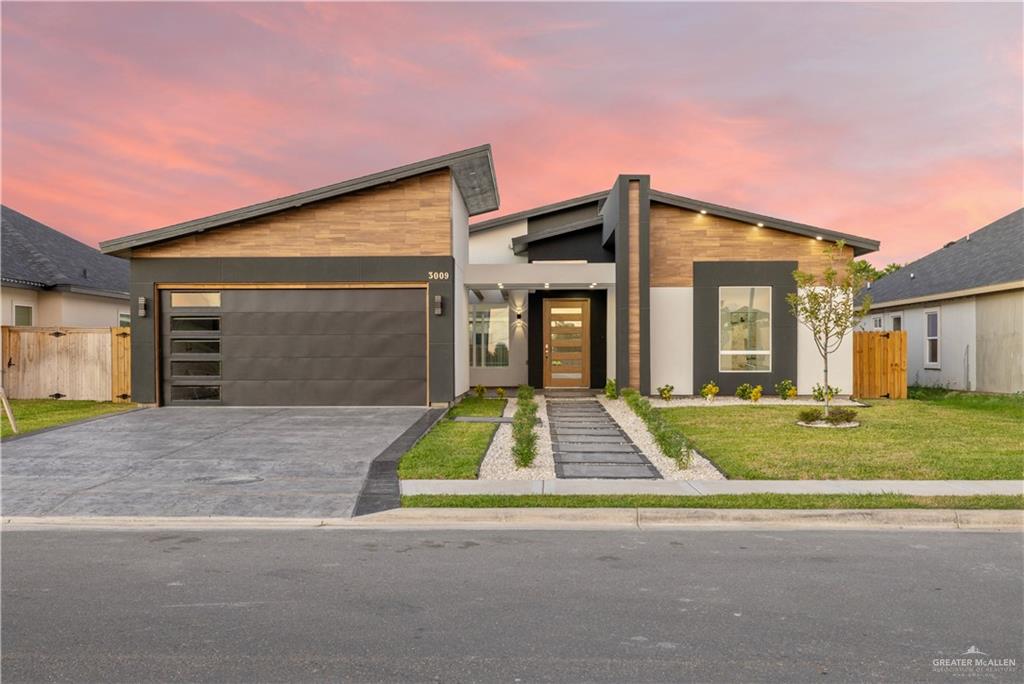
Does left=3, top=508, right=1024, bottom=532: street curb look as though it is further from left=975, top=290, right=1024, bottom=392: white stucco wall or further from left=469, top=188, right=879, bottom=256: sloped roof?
left=975, top=290, right=1024, bottom=392: white stucco wall

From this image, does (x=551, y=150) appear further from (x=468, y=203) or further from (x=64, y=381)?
(x=64, y=381)

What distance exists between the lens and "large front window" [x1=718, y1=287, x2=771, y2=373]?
18.3m

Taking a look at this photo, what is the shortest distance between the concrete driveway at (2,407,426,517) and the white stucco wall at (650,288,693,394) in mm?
8116

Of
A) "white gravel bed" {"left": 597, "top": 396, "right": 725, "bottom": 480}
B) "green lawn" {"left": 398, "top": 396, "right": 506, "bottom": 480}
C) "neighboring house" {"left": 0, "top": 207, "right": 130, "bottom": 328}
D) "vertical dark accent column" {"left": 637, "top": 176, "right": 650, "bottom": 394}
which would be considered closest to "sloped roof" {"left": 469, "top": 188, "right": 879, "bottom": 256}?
"vertical dark accent column" {"left": 637, "top": 176, "right": 650, "bottom": 394}

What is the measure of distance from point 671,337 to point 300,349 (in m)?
10.5

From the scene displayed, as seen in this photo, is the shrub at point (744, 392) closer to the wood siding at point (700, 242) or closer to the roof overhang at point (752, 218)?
→ the wood siding at point (700, 242)

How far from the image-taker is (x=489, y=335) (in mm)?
22250

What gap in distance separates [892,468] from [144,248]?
676 inches

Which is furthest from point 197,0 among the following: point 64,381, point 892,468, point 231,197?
point 231,197

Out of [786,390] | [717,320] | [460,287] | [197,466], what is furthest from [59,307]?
[786,390]

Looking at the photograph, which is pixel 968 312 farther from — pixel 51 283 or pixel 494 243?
pixel 51 283

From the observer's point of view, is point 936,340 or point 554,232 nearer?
point 554,232

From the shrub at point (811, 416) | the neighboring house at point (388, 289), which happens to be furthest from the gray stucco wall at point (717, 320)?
the shrub at point (811, 416)

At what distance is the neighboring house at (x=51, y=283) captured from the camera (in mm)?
19859
